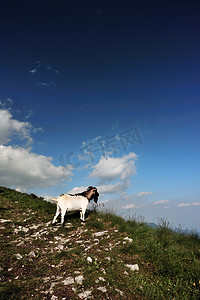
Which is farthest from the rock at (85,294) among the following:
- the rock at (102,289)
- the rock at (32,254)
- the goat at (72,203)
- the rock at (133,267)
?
the goat at (72,203)

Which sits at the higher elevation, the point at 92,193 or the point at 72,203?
the point at 92,193

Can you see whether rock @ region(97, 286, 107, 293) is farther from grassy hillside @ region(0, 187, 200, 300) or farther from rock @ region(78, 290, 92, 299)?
rock @ region(78, 290, 92, 299)

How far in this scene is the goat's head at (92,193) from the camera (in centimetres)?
1066

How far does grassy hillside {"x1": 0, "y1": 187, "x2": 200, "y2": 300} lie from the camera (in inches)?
158

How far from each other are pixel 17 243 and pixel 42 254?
1.80 metres

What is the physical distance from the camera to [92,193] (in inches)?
423

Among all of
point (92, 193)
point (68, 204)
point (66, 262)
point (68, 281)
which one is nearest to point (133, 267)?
point (68, 281)

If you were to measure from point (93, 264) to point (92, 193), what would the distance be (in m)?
5.78

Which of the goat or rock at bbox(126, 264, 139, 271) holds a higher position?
the goat

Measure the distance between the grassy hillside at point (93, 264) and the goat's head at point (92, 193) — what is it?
6.93ft

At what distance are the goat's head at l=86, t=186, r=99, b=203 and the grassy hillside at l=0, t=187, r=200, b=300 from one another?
2.11 metres

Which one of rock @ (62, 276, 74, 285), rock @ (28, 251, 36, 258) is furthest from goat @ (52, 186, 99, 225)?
rock @ (62, 276, 74, 285)

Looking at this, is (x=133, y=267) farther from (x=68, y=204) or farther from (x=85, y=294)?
(x=68, y=204)

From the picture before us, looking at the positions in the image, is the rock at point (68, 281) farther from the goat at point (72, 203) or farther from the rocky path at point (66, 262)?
the goat at point (72, 203)
